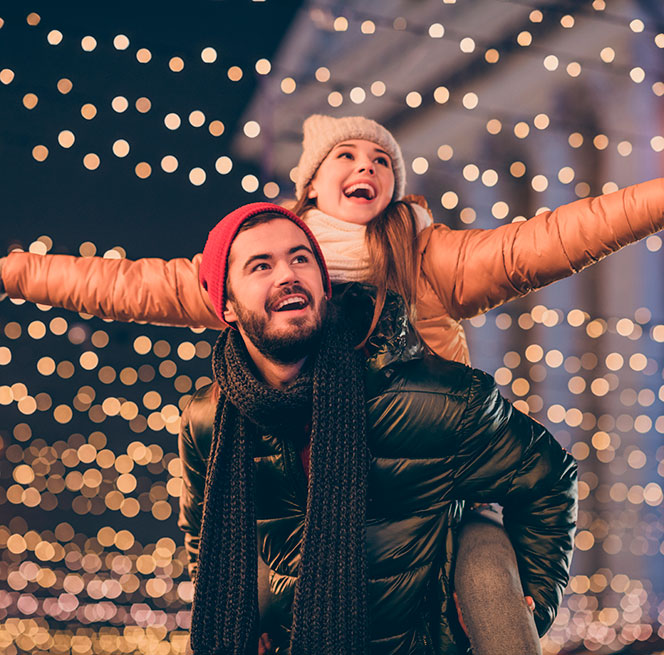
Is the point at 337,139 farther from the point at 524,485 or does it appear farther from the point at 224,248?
the point at 524,485

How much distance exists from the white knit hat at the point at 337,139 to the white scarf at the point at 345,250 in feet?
0.57

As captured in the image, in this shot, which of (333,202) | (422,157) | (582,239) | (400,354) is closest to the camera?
(400,354)

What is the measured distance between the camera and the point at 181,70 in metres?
2.20

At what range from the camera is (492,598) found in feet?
3.32

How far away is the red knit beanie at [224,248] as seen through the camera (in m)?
1.15

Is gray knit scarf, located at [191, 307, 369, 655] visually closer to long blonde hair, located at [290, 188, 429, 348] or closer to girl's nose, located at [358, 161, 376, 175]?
long blonde hair, located at [290, 188, 429, 348]

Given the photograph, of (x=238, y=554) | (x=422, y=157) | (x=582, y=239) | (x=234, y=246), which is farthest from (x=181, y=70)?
(x=238, y=554)

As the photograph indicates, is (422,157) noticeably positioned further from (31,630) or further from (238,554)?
(31,630)

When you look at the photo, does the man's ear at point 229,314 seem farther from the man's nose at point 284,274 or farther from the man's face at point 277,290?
the man's nose at point 284,274

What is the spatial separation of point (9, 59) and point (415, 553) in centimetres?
192

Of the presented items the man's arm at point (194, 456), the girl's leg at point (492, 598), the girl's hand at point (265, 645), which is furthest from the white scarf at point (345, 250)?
the girl's hand at point (265, 645)

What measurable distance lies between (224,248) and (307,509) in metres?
0.43

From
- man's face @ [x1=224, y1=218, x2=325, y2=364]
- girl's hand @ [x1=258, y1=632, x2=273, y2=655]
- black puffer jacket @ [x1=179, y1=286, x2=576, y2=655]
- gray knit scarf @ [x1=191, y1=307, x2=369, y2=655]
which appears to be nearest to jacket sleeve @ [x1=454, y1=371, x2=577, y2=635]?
black puffer jacket @ [x1=179, y1=286, x2=576, y2=655]

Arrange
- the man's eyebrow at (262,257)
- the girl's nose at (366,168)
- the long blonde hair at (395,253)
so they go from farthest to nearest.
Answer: the girl's nose at (366,168) → the long blonde hair at (395,253) → the man's eyebrow at (262,257)
